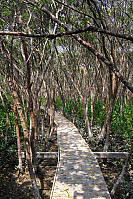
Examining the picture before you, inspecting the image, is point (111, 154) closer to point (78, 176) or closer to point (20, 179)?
point (78, 176)

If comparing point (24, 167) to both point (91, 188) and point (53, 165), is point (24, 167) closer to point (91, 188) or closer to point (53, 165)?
point (53, 165)

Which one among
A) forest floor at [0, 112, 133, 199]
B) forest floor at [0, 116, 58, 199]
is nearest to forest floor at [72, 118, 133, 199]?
forest floor at [0, 112, 133, 199]

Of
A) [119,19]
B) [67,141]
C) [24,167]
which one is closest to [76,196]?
[24,167]

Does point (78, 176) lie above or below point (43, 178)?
above

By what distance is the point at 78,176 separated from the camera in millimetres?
4695

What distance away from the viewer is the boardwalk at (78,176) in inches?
153

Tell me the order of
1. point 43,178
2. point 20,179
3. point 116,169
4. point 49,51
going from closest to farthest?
point 20,179
point 43,178
point 116,169
point 49,51

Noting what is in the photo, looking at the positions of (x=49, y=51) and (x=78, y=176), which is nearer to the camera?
(x=78, y=176)

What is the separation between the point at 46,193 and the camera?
524cm

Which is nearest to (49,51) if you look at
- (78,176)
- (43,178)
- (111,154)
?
(111,154)

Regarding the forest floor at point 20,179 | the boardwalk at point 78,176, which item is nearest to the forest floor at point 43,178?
the forest floor at point 20,179

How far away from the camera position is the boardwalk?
12.8ft

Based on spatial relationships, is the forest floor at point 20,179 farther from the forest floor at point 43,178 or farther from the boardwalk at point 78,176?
the boardwalk at point 78,176

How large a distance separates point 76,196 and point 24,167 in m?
3.32
